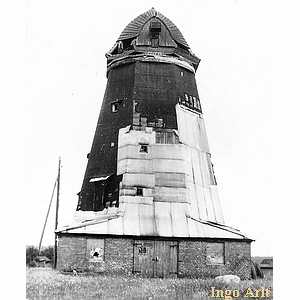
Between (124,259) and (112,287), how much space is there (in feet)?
13.5

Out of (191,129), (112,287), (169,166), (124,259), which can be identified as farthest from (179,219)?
(112,287)

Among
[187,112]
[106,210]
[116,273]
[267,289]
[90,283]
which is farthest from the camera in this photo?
[187,112]

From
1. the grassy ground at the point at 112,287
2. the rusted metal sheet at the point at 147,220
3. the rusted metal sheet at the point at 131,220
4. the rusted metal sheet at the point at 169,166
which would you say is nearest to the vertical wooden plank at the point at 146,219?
the rusted metal sheet at the point at 147,220

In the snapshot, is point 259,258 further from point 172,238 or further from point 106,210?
point 106,210

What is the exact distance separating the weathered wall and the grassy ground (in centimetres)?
160

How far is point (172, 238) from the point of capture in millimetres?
25234

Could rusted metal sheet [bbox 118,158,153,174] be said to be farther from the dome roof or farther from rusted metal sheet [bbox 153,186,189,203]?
the dome roof

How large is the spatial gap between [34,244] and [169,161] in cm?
730

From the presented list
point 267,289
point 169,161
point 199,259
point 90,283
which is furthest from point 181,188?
point 267,289

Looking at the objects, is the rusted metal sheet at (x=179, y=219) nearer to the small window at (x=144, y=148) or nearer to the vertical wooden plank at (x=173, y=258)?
the vertical wooden plank at (x=173, y=258)

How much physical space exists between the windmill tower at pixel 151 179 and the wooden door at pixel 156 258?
0.04 meters

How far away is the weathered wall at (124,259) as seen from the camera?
24.7m

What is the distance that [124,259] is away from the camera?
979 inches

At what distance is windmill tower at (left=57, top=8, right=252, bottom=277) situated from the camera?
2498 cm
